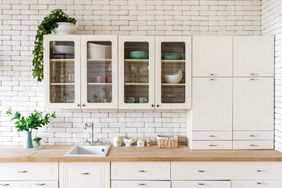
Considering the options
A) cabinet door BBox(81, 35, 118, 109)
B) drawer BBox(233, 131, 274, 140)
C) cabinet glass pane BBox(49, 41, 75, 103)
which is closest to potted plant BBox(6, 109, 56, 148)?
cabinet glass pane BBox(49, 41, 75, 103)

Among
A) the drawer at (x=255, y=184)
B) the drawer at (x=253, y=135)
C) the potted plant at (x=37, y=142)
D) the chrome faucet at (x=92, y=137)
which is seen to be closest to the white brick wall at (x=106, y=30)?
the chrome faucet at (x=92, y=137)

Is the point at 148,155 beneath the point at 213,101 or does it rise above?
beneath

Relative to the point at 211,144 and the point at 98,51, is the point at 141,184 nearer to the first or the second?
the point at 211,144

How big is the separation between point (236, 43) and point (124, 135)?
1693 mm

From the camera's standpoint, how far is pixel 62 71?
121 inches

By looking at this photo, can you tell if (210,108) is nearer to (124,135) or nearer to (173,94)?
(173,94)

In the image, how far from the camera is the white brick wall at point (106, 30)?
3.31 m

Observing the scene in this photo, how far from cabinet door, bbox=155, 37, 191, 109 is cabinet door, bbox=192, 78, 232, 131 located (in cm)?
13

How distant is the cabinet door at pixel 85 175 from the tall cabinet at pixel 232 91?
3.41 ft

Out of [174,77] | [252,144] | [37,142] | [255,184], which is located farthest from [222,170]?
[37,142]

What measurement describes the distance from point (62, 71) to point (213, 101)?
5.66ft

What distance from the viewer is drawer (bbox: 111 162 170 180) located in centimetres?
273

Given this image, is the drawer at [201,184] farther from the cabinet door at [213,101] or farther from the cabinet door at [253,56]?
the cabinet door at [253,56]

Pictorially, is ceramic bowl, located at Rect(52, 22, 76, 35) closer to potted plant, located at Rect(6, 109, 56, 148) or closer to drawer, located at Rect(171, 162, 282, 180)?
potted plant, located at Rect(6, 109, 56, 148)
